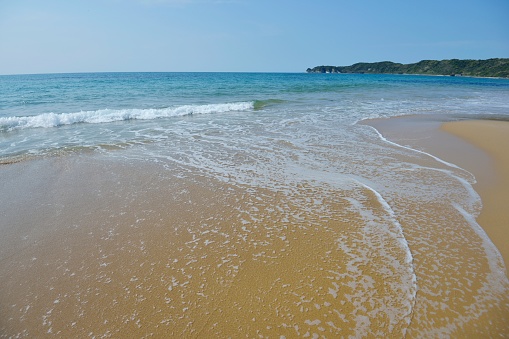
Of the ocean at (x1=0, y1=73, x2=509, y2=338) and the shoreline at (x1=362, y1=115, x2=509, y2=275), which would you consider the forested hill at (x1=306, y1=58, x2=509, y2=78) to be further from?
the ocean at (x1=0, y1=73, x2=509, y2=338)

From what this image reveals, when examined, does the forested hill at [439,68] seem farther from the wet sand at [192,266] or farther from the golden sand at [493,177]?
the wet sand at [192,266]

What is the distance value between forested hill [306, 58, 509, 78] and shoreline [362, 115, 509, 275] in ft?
355

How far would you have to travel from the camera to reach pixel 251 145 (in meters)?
9.27

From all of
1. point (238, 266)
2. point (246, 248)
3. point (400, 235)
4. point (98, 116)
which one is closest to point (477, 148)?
point (400, 235)

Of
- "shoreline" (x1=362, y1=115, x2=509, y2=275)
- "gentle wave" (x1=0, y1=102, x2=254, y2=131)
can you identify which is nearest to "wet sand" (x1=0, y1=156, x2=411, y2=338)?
"shoreline" (x1=362, y1=115, x2=509, y2=275)

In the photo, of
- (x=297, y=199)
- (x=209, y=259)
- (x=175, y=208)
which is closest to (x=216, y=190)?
(x=175, y=208)

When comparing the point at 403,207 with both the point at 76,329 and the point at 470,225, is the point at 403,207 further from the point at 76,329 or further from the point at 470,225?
the point at 76,329

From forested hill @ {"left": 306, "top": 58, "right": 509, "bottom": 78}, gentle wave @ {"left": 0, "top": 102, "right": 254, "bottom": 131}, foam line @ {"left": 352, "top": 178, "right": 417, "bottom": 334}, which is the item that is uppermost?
forested hill @ {"left": 306, "top": 58, "right": 509, "bottom": 78}

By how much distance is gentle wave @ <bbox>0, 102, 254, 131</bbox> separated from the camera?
1320cm

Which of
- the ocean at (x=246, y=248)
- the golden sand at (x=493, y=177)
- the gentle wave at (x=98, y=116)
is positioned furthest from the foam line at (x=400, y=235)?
the gentle wave at (x=98, y=116)

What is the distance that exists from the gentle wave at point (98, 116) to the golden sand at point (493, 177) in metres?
12.1

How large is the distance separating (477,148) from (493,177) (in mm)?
3135

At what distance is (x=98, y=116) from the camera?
50.6 ft

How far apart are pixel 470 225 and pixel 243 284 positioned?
11.7 ft
